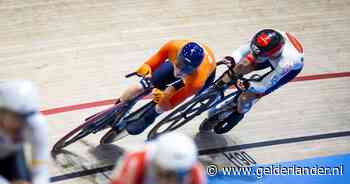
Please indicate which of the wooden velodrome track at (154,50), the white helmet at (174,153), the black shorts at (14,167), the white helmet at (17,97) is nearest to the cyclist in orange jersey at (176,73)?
the wooden velodrome track at (154,50)

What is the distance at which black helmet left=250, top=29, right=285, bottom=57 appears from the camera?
504 cm

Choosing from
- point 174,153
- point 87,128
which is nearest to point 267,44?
point 87,128

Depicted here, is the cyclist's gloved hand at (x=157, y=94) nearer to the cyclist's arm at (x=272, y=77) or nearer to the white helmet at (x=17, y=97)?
the cyclist's arm at (x=272, y=77)

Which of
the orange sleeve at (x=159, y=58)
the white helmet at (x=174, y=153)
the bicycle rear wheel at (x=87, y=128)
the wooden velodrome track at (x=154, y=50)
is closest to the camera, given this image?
the white helmet at (x=174, y=153)

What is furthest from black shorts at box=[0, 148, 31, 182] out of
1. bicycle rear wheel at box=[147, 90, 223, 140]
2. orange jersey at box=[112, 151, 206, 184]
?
bicycle rear wheel at box=[147, 90, 223, 140]

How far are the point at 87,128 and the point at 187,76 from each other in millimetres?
990

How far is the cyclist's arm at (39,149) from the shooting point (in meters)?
2.99

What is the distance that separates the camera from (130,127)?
531cm

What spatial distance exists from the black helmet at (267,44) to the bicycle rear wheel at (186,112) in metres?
0.53

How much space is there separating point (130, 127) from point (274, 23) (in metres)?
2.72

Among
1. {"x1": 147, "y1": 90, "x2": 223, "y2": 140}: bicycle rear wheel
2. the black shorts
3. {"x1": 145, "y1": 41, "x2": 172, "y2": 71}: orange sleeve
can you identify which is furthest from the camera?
{"x1": 147, "y1": 90, "x2": 223, "y2": 140}: bicycle rear wheel

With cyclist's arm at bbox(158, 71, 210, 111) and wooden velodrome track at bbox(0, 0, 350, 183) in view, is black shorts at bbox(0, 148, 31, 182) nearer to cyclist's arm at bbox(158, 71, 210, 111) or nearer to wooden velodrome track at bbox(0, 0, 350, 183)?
cyclist's arm at bbox(158, 71, 210, 111)

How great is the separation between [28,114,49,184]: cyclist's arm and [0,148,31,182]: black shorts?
2.2 inches

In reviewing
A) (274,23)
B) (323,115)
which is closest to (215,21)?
(274,23)
